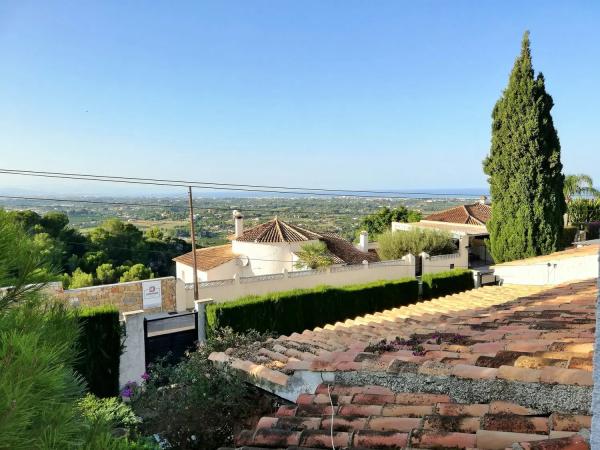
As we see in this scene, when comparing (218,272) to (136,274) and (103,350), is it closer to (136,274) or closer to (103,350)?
(136,274)

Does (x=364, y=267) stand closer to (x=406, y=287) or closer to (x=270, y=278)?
(x=406, y=287)

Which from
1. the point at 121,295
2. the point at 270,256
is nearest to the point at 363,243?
the point at 270,256

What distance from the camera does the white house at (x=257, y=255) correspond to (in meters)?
25.3

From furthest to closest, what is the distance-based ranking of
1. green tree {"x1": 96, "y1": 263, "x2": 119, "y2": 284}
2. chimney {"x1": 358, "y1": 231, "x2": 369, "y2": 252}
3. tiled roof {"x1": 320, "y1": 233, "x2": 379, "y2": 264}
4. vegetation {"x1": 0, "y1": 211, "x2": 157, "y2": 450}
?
chimney {"x1": 358, "y1": 231, "x2": 369, "y2": 252} < green tree {"x1": 96, "y1": 263, "x2": 119, "y2": 284} < tiled roof {"x1": 320, "y1": 233, "x2": 379, "y2": 264} < vegetation {"x1": 0, "y1": 211, "x2": 157, "y2": 450}

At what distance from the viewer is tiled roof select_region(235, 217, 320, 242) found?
2603 cm

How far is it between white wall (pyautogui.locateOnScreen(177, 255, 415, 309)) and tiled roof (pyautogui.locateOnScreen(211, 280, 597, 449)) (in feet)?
44.2

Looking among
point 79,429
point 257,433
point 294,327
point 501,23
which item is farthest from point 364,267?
point 79,429

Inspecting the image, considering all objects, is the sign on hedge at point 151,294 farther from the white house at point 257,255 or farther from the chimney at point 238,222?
the chimney at point 238,222

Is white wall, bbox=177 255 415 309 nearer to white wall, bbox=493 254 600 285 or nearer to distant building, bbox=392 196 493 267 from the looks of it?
distant building, bbox=392 196 493 267

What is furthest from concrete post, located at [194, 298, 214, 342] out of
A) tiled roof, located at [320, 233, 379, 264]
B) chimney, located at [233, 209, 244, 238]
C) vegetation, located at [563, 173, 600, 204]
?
vegetation, located at [563, 173, 600, 204]

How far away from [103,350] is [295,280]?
10320mm

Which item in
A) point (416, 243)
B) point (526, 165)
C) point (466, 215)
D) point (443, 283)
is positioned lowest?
point (443, 283)

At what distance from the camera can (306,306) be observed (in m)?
16.5

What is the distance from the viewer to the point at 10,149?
12789 mm
